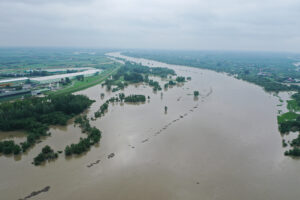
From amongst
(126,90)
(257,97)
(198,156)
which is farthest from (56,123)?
(257,97)

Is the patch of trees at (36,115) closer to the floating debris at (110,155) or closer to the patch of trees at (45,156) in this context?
the patch of trees at (45,156)

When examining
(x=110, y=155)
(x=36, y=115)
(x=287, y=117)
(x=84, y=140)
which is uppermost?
(x=287, y=117)

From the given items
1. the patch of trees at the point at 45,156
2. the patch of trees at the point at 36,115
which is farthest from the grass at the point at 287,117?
the patch of trees at the point at 36,115

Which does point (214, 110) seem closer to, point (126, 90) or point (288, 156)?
point (288, 156)

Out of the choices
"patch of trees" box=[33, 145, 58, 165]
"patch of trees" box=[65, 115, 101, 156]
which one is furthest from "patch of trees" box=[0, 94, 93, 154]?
"patch of trees" box=[33, 145, 58, 165]

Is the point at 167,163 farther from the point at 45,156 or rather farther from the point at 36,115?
the point at 36,115

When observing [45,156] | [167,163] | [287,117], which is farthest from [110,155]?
[287,117]
